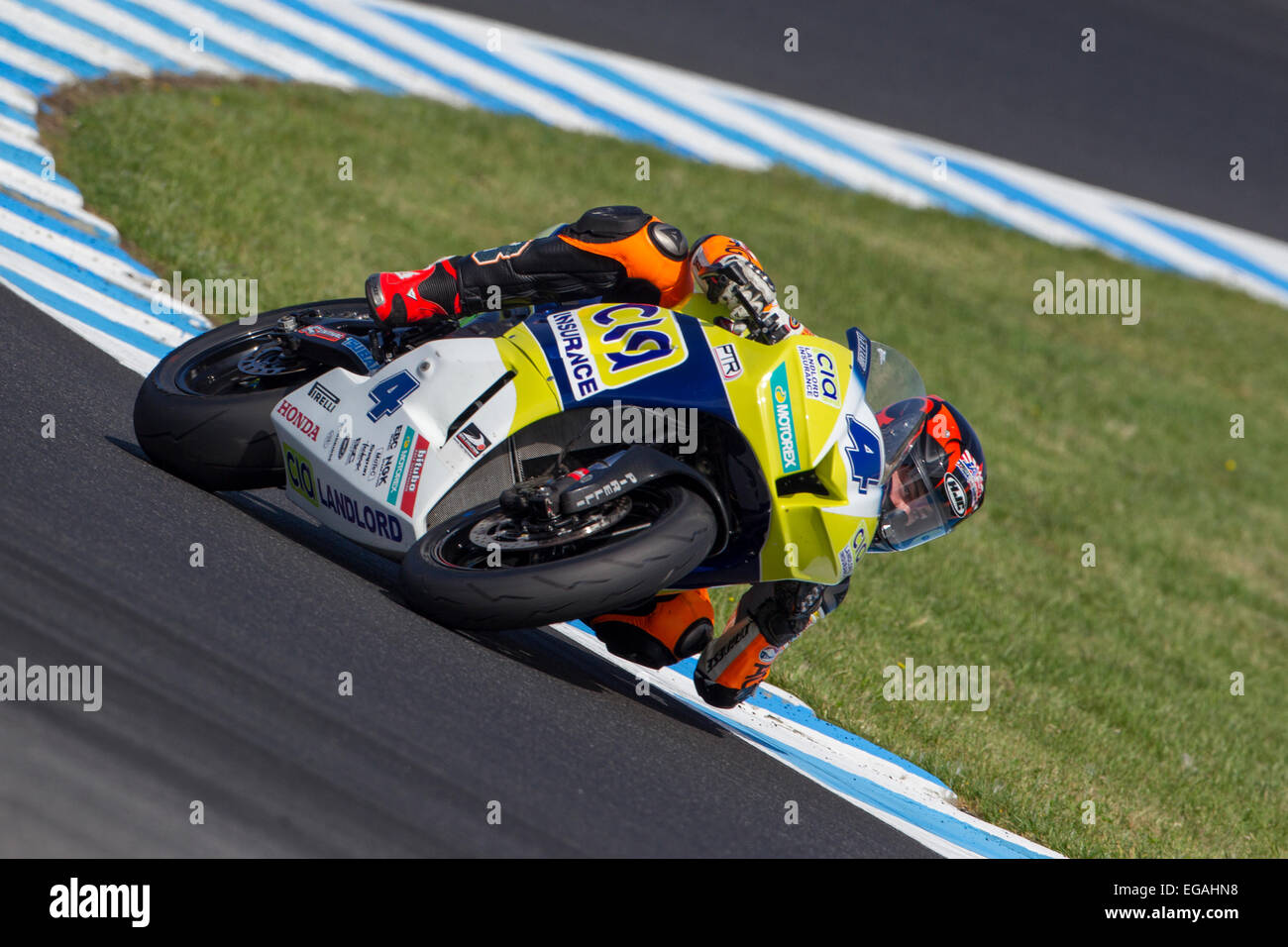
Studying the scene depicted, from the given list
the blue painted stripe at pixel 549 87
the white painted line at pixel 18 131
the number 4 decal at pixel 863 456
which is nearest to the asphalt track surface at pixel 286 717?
the number 4 decal at pixel 863 456

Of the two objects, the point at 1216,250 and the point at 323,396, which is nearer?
the point at 323,396

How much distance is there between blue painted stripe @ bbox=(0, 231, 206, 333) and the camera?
26.8 feet

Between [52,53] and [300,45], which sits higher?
[300,45]

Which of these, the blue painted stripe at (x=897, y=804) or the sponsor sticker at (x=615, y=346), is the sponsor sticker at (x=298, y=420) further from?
the blue painted stripe at (x=897, y=804)

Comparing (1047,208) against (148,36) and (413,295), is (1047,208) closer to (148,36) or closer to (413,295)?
(148,36)

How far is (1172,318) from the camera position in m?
14.7

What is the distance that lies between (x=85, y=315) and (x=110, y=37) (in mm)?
4625

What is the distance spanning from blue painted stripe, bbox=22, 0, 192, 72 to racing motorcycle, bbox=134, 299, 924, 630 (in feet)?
22.4

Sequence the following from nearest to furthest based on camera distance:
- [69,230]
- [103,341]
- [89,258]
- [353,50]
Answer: [103,341]
[89,258]
[69,230]
[353,50]

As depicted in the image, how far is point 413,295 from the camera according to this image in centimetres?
569

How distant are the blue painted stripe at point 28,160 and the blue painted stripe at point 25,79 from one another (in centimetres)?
107

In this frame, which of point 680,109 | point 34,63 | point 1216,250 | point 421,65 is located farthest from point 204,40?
point 1216,250

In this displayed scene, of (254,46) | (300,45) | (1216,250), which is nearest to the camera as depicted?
(254,46)
